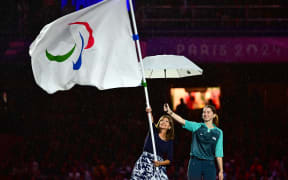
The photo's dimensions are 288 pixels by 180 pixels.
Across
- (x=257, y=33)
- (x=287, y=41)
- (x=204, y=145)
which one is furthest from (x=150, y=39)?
(x=204, y=145)

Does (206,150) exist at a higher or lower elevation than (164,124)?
lower

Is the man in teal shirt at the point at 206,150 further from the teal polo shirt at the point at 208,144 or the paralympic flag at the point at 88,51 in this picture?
the paralympic flag at the point at 88,51

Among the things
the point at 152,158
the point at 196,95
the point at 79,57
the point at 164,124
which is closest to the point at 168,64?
the point at 164,124

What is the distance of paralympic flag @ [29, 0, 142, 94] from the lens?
205 inches

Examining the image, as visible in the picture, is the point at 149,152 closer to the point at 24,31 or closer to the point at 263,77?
the point at 24,31

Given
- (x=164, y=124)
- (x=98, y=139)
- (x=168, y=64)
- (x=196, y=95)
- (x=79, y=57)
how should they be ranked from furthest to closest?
(x=196, y=95), (x=98, y=139), (x=168, y=64), (x=164, y=124), (x=79, y=57)

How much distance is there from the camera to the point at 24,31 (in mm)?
12148

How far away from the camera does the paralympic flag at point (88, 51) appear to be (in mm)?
5211

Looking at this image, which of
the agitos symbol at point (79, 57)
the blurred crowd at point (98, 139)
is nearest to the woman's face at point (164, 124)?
the agitos symbol at point (79, 57)

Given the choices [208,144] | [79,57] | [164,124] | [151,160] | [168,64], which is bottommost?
[151,160]

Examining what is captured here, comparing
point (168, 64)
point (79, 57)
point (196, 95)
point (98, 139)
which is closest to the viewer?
point (79, 57)

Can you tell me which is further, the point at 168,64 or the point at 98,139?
the point at 98,139

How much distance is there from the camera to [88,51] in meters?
5.27

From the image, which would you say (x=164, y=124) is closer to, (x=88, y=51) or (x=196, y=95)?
(x=88, y=51)
